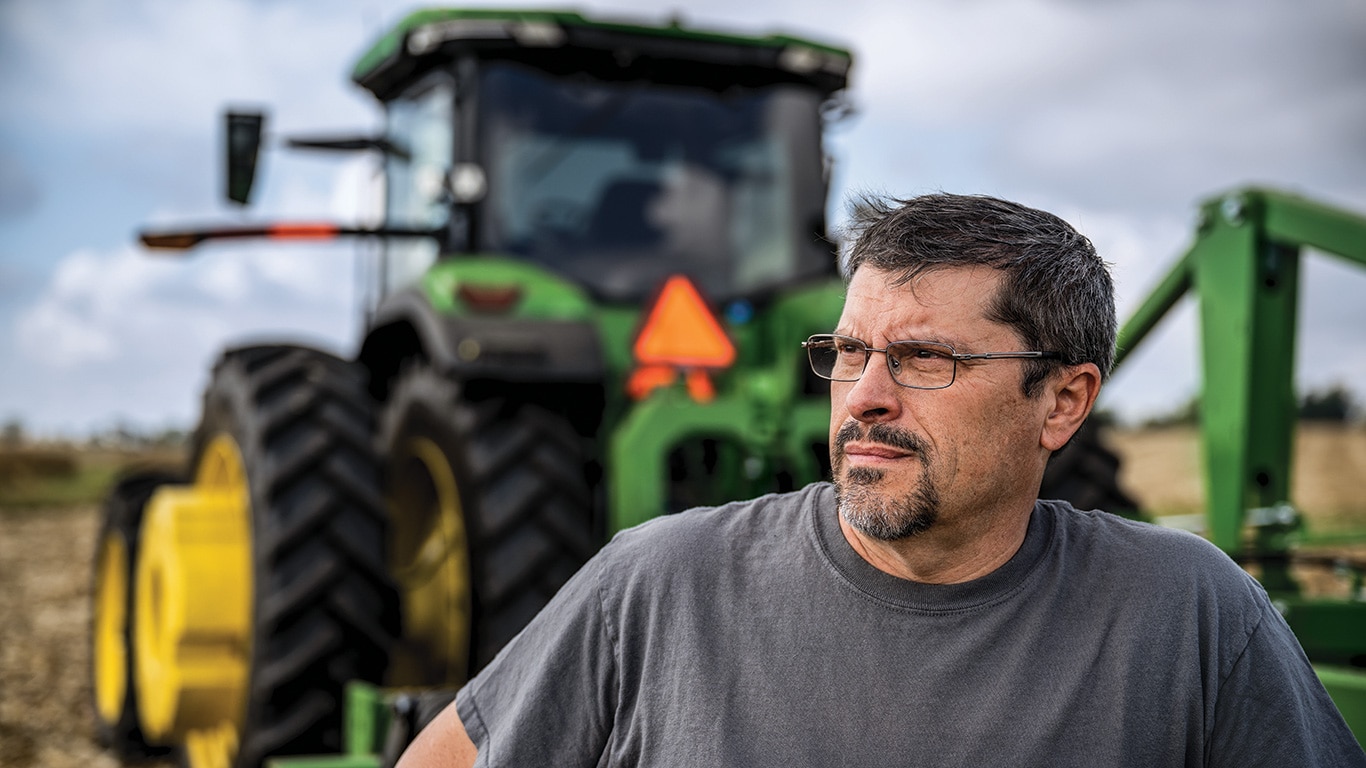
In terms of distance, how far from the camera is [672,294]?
360cm

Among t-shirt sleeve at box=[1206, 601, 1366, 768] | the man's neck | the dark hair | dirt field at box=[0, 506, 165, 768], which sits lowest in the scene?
dirt field at box=[0, 506, 165, 768]

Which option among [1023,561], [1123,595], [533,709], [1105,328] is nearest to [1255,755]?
[1123,595]

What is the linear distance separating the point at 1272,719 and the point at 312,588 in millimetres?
2680

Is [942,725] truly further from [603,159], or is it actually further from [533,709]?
[603,159]

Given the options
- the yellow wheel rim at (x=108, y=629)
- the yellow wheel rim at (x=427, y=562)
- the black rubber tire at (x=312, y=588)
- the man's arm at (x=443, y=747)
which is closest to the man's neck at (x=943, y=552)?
the man's arm at (x=443, y=747)

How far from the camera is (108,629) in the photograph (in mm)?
5906

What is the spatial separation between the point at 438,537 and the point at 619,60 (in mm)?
1608

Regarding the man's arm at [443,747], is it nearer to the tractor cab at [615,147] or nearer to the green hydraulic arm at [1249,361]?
the green hydraulic arm at [1249,361]

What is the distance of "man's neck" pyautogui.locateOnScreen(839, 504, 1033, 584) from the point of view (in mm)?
1656

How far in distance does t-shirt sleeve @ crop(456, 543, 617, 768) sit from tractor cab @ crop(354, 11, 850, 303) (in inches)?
102

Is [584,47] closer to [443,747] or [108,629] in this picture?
[443,747]

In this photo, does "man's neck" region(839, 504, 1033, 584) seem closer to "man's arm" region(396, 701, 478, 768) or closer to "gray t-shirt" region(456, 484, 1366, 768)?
"gray t-shirt" region(456, 484, 1366, 768)

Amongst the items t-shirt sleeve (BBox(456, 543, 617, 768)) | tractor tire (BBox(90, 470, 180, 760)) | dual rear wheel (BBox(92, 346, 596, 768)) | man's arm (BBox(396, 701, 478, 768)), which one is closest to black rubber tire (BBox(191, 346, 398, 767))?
dual rear wheel (BBox(92, 346, 596, 768))

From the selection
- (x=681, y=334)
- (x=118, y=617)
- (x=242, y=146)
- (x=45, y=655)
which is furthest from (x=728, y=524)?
(x=45, y=655)
